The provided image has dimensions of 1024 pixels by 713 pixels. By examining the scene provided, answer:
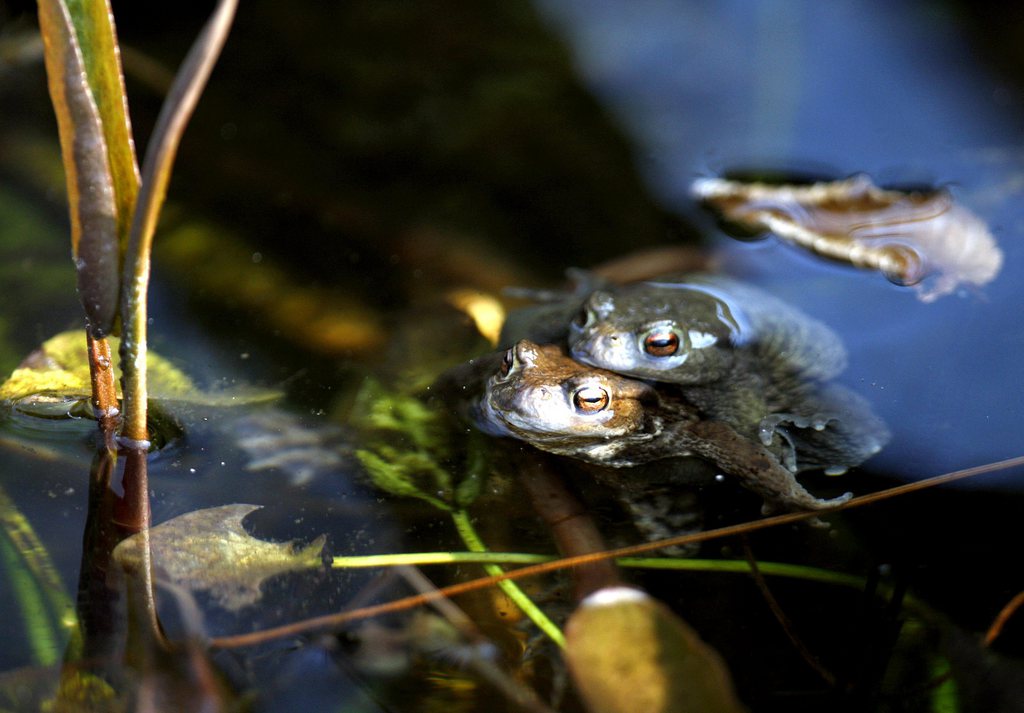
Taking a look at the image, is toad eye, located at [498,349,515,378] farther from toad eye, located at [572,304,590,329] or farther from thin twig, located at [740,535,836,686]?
thin twig, located at [740,535,836,686]

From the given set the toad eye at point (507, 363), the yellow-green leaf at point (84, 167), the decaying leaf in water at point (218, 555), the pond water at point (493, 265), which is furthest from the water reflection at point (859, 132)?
the yellow-green leaf at point (84, 167)

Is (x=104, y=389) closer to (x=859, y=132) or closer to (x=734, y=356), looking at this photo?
(x=734, y=356)

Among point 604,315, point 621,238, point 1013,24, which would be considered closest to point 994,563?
point 604,315

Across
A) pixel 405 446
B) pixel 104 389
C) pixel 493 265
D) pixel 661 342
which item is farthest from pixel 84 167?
pixel 493 265

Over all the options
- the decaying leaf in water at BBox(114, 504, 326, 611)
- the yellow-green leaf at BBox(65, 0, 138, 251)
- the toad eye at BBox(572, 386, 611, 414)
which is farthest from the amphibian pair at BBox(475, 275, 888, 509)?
the yellow-green leaf at BBox(65, 0, 138, 251)

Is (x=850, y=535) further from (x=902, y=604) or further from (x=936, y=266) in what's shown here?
(x=936, y=266)
